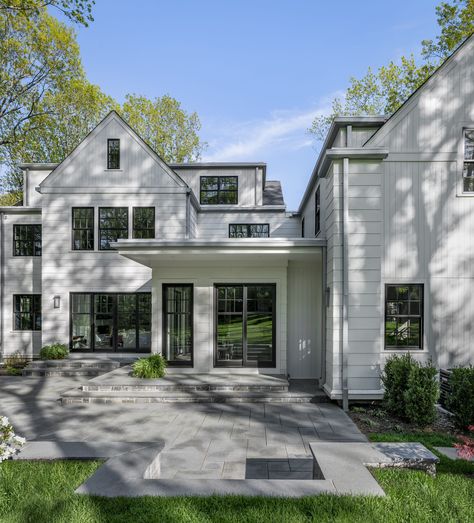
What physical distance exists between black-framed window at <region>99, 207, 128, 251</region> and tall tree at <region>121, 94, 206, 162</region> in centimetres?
1294

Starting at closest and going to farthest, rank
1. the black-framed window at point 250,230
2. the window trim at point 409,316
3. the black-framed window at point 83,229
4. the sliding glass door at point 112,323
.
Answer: the window trim at point 409,316
the sliding glass door at point 112,323
the black-framed window at point 83,229
the black-framed window at point 250,230

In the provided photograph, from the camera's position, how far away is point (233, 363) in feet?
32.3

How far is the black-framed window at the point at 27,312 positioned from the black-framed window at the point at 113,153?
5.63 meters

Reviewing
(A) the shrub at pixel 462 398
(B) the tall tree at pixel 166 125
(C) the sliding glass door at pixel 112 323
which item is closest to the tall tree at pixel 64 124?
(B) the tall tree at pixel 166 125

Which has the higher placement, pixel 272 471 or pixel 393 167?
pixel 393 167

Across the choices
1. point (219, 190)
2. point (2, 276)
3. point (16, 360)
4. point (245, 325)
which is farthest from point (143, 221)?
point (16, 360)

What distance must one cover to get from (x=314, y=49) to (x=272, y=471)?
37.4 feet

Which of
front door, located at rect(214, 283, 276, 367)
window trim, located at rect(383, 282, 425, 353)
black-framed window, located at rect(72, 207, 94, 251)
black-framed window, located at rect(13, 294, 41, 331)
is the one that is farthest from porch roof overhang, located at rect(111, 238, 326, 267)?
black-framed window, located at rect(13, 294, 41, 331)

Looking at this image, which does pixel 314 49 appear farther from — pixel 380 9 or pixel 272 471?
pixel 272 471

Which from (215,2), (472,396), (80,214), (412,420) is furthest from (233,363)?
(215,2)

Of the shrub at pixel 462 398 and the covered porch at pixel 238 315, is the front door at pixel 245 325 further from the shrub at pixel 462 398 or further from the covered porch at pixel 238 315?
the shrub at pixel 462 398

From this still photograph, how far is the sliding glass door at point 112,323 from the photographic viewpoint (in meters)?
12.9

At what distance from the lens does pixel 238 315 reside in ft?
32.7

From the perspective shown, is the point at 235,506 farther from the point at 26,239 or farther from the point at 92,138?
the point at 26,239
